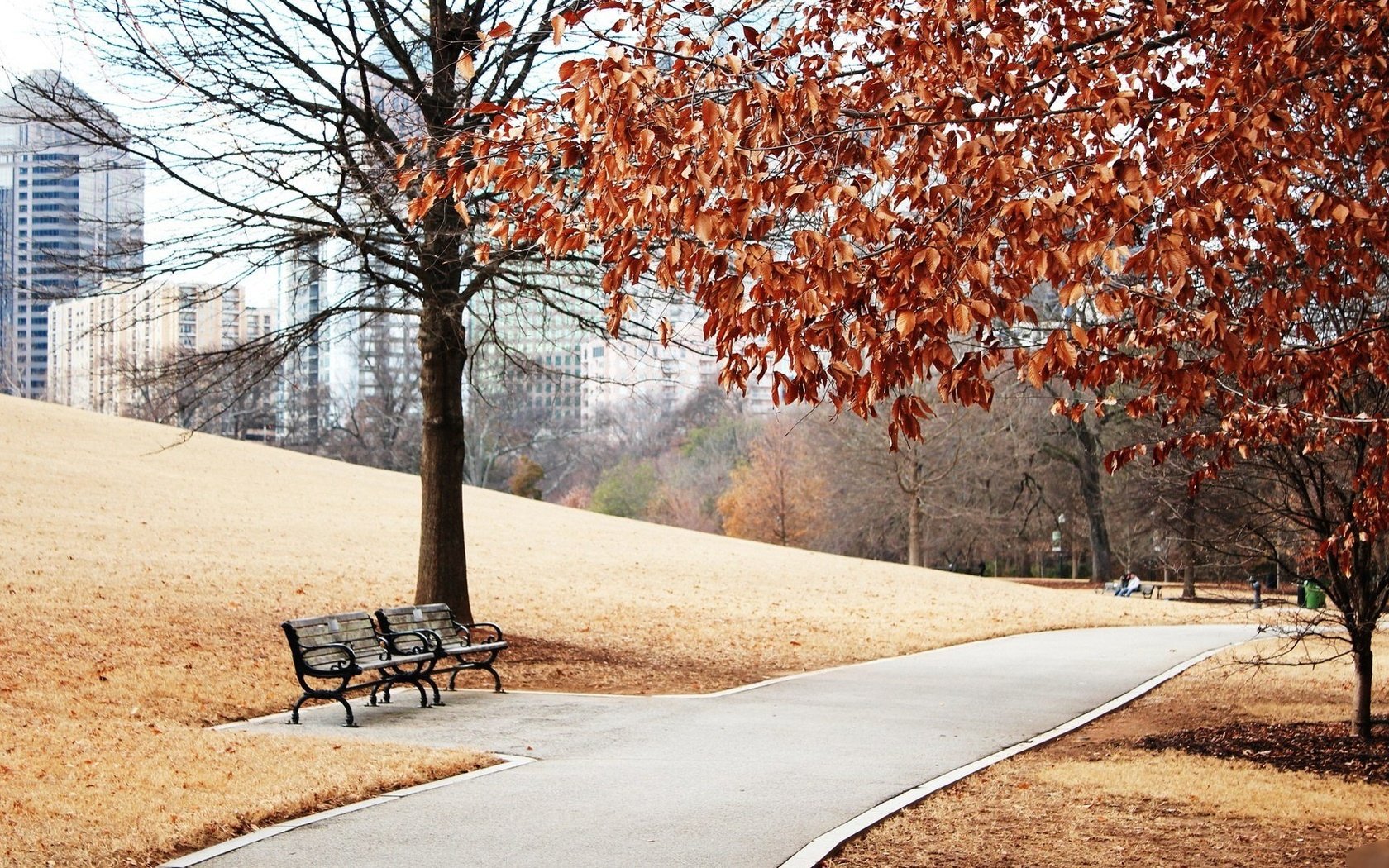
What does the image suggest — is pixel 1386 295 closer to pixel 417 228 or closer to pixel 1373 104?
pixel 1373 104

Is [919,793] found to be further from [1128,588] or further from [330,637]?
[1128,588]

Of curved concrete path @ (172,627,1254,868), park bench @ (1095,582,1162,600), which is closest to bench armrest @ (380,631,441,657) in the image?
curved concrete path @ (172,627,1254,868)

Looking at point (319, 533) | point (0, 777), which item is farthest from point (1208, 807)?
point (319, 533)

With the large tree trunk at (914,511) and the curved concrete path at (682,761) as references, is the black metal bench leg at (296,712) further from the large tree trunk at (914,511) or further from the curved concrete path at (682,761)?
the large tree trunk at (914,511)

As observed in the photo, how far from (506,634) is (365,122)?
23.8ft

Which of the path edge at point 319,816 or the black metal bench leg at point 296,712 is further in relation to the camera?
the black metal bench leg at point 296,712

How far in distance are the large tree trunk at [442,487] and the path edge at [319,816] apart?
667 centimetres

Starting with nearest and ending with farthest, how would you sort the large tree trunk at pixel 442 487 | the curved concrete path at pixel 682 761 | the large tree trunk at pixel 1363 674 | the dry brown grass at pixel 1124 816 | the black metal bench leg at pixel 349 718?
1. the curved concrete path at pixel 682 761
2. the dry brown grass at pixel 1124 816
3. the black metal bench leg at pixel 349 718
4. the large tree trunk at pixel 1363 674
5. the large tree trunk at pixel 442 487

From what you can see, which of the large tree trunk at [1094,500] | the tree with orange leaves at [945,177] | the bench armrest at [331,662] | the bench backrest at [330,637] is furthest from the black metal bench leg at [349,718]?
the large tree trunk at [1094,500]

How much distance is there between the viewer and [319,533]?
3103 cm

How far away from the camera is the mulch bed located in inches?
412

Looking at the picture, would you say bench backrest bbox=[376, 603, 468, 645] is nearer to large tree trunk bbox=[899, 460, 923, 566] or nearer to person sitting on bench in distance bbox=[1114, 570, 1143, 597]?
person sitting on bench in distance bbox=[1114, 570, 1143, 597]

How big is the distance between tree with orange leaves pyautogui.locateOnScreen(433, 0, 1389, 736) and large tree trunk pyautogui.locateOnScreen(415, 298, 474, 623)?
30.4ft

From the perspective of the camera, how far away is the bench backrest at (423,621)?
43.5 ft
